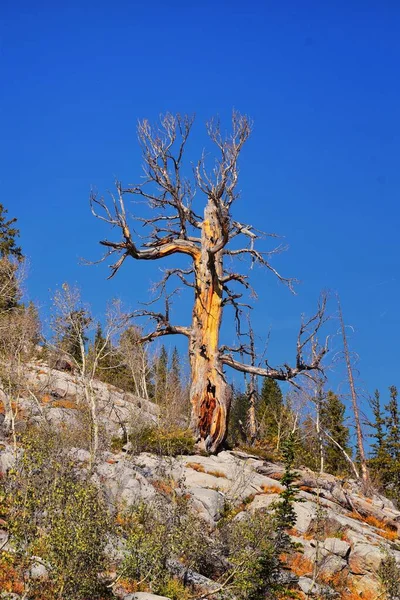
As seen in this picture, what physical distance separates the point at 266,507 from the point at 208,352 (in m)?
6.88

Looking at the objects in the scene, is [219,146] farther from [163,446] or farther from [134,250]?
[163,446]

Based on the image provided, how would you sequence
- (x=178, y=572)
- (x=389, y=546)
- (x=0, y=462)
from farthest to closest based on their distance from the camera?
(x=389, y=546)
(x=0, y=462)
(x=178, y=572)

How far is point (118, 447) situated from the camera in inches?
766

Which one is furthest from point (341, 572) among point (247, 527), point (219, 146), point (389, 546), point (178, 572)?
point (219, 146)

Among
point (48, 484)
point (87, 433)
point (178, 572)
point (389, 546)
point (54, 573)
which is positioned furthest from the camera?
point (87, 433)

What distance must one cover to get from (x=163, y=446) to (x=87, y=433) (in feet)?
7.96

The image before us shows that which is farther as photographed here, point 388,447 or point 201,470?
point 388,447

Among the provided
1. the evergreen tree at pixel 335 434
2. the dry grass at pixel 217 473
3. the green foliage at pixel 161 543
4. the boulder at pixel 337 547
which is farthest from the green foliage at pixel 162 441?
the evergreen tree at pixel 335 434

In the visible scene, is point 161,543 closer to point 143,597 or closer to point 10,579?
point 143,597

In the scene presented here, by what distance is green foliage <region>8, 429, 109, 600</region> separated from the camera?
27.2 ft

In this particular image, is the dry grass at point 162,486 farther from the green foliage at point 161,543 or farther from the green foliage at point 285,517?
the green foliage at point 285,517

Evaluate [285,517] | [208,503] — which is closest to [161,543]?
[285,517]

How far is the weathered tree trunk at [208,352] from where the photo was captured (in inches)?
795

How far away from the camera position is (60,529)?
27.7ft
